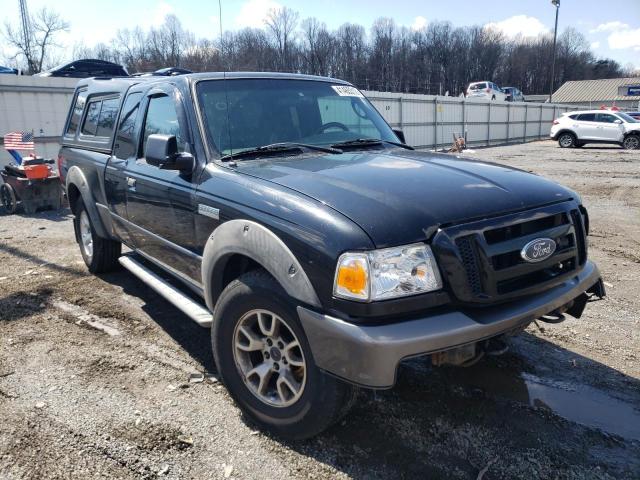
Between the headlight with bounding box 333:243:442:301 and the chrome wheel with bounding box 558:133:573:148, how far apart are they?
90.0 feet

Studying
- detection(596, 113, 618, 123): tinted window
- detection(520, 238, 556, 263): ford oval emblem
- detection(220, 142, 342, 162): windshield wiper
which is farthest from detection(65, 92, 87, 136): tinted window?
detection(596, 113, 618, 123): tinted window

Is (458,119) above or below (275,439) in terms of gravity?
above

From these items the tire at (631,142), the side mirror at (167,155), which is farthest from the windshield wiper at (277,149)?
the tire at (631,142)

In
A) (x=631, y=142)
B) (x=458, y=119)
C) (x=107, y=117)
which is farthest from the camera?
(x=458, y=119)

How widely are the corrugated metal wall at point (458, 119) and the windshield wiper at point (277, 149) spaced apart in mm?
16481

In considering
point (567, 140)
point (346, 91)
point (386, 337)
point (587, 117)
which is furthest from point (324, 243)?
point (567, 140)

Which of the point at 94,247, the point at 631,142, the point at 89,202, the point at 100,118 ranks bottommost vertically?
the point at 631,142

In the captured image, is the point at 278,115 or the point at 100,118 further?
the point at 100,118

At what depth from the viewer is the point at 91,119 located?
541 centimetres

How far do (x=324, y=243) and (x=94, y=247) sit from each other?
4126 millimetres

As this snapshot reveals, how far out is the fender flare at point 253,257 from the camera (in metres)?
2.38

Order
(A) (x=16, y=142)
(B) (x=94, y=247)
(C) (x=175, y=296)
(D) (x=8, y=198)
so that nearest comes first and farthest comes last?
1. (C) (x=175, y=296)
2. (B) (x=94, y=247)
3. (D) (x=8, y=198)
4. (A) (x=16, y=142)

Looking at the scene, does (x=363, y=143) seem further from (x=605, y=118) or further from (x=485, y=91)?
(x=485, y=91)

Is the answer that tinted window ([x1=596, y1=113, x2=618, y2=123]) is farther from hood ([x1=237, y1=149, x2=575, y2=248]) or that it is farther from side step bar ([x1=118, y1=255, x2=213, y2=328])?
side step bar ([x1=118, y1=255, x2=213, y2=328])
